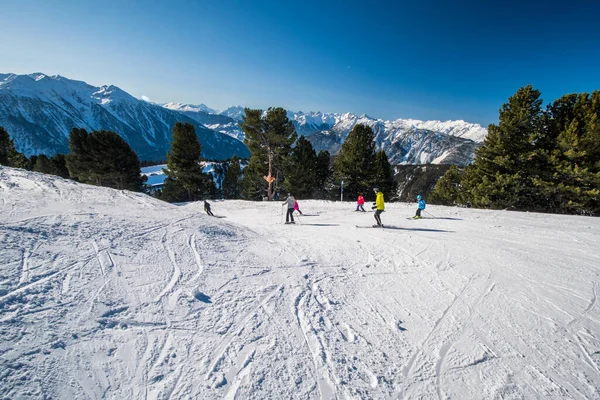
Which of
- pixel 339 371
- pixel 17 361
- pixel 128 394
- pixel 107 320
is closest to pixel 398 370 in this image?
pixel 339 371

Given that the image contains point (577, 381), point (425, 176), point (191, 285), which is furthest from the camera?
point (425, 176)

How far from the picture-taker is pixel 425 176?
125 metres

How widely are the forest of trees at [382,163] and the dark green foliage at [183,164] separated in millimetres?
103

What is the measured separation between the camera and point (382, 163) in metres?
30.4

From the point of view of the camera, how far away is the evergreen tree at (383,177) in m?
28.2

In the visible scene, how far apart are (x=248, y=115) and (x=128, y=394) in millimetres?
25090

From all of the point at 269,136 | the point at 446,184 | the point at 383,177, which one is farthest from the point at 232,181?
the point at 446,184

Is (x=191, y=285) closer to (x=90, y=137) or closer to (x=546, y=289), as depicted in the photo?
(x=546, y=289)

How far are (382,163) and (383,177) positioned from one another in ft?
6.60

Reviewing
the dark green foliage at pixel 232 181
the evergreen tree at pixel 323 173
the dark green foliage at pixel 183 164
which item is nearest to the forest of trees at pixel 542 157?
the evergreen tree at pixel 323 173

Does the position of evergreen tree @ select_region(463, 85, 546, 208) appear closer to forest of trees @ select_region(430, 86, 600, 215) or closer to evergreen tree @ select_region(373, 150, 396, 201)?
forest of trees @ select_region(430, 86, 600, 215)

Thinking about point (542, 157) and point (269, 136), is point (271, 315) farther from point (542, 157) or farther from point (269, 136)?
point (269, 136)

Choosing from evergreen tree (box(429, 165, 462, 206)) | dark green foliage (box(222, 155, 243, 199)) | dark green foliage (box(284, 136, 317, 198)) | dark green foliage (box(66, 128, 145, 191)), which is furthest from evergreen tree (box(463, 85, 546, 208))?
dark green foliage (box(222, 155, 243, 199))

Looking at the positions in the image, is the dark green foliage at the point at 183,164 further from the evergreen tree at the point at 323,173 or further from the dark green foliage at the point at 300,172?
the evergreen tree at the point at 323,173
